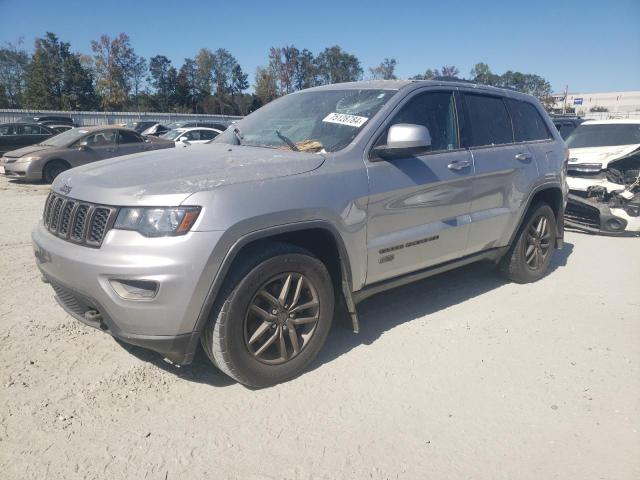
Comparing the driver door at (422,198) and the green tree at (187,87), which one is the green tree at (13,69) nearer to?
the green tree at (187,87)

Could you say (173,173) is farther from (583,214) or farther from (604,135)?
(604,135)

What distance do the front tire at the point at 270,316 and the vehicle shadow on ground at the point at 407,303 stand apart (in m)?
0.30

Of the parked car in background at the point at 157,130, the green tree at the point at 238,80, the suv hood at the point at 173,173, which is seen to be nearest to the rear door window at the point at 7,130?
the parked car in background at the point at 157,130

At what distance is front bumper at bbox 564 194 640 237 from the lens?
7238mm

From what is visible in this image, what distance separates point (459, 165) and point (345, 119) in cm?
106

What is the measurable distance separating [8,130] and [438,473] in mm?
18549

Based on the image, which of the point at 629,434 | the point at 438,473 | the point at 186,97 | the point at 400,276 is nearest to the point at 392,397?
the point at 438,473

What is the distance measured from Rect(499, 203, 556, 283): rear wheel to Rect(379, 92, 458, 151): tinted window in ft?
4.76

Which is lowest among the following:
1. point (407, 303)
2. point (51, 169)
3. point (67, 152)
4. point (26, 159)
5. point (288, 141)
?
point (407, 303)

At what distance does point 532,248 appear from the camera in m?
5.02

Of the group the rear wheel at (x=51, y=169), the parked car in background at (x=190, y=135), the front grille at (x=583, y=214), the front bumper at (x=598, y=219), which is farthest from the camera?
the parked car in background at (x=190, y=135)

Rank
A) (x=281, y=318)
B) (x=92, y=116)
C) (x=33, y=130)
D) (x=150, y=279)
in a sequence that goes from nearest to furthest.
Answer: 1. (x=150, y=279)
2. (x=281, y=318)
3. (x=33, y=130)
4. (x=92, y=116)

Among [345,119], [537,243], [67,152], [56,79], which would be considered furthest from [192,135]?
[56,79]

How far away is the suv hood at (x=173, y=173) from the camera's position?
2.60 meters
